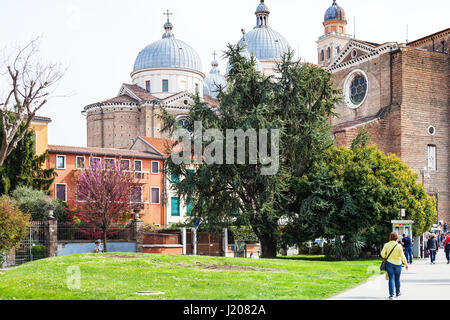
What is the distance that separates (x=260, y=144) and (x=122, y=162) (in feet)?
72.8

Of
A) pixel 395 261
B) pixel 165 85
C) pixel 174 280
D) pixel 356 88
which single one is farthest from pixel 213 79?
pixel 395 261

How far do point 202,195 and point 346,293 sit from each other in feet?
52.2

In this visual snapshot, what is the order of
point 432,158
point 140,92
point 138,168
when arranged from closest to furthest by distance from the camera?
1. point 138,168
2. point 432,158
3. point 140,92

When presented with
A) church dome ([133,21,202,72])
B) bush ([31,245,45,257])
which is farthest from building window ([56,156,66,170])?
church dome ([133,21,202,72])

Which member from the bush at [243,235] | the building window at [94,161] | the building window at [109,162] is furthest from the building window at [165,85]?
the bush at [243,235]

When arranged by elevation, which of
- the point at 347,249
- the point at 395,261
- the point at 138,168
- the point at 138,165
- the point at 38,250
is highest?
the point at 138,165

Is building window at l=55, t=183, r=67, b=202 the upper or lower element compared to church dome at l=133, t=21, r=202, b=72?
lower

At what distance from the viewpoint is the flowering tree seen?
36.3m

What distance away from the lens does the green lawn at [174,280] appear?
39.0 ft

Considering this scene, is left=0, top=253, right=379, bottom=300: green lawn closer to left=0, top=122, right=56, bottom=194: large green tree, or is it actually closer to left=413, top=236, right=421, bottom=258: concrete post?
left=413, top=236, right=421, bottom=258: concrete post

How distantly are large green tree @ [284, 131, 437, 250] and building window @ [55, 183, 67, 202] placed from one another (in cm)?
1990

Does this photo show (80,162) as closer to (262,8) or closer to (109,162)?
(109,162)

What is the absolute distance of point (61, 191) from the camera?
43250 millimetres
